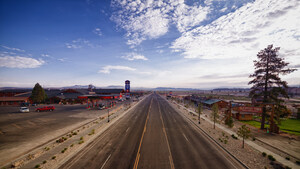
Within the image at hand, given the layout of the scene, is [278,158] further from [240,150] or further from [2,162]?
[2,162]

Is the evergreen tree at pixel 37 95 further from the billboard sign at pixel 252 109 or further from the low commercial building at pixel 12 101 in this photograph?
the billboard sign at pixel 252 109

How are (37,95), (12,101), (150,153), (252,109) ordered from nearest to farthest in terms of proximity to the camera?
(150,153), (252,109), (37,95), (12,101)

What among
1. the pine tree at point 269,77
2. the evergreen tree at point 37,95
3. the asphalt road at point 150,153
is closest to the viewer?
the asphalt road at point 150,153

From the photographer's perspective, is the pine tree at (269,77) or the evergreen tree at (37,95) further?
the evergreen tree at (37,95)

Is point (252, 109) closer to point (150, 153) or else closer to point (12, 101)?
point (150, 153)

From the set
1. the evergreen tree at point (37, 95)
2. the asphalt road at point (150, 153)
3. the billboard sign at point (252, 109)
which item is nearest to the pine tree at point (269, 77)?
the billboard sign at point (252, 109)

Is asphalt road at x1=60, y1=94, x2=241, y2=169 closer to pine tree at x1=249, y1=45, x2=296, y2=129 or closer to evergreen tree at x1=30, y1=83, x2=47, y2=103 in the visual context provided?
pine tree at x1=249, y1=45, x2=296, y2=129

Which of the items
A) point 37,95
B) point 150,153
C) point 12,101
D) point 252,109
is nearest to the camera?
point 150,153

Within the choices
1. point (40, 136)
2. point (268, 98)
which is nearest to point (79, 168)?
point (40, 136)

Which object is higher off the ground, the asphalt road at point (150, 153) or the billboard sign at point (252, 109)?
the billboard sign at point (252, 109)

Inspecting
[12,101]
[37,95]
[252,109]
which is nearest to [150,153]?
[252,109]

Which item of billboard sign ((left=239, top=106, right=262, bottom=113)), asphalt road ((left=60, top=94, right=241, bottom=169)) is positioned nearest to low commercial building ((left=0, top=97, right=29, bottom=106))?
asphalt road ((left=60, top=94, right=241, bottom=169))
